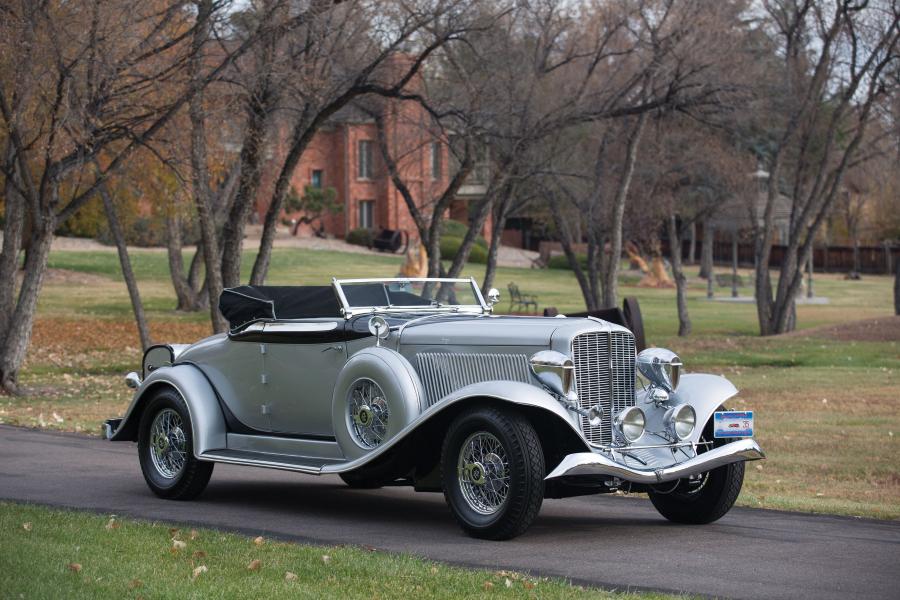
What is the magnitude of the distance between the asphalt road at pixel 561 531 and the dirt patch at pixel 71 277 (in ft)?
122

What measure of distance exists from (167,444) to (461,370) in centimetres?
275

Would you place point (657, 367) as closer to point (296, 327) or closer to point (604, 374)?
point (604, 374)

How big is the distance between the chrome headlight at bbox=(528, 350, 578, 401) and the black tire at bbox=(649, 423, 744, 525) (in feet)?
3.71

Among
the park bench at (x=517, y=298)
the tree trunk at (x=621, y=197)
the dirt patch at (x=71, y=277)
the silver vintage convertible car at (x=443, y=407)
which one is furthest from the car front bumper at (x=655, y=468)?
the dirt patch at (x=71, y=277)

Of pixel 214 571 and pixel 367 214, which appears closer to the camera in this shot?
pixel 214 571

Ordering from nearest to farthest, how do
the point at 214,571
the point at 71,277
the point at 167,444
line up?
the point at 214,571, the point at 167,444, the point at 71,277

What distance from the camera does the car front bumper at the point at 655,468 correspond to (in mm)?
7531

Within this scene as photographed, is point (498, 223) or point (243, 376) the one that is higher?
point (498, 223)

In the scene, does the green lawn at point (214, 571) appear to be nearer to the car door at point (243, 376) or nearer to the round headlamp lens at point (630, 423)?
the round headlamp lens at point (630, 423)

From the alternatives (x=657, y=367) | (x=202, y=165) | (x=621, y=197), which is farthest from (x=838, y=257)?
(x=657, y=367)

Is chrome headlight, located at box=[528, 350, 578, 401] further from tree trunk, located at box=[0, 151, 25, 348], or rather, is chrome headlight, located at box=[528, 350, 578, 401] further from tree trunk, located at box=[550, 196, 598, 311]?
tree trunk, located at box=[550, 196, 598, 311]

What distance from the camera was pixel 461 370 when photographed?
8406 mm

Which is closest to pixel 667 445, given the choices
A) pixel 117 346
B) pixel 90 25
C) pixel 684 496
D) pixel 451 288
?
pixel 684 496

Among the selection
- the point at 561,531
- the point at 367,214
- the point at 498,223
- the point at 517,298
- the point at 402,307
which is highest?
the point at 367,214
